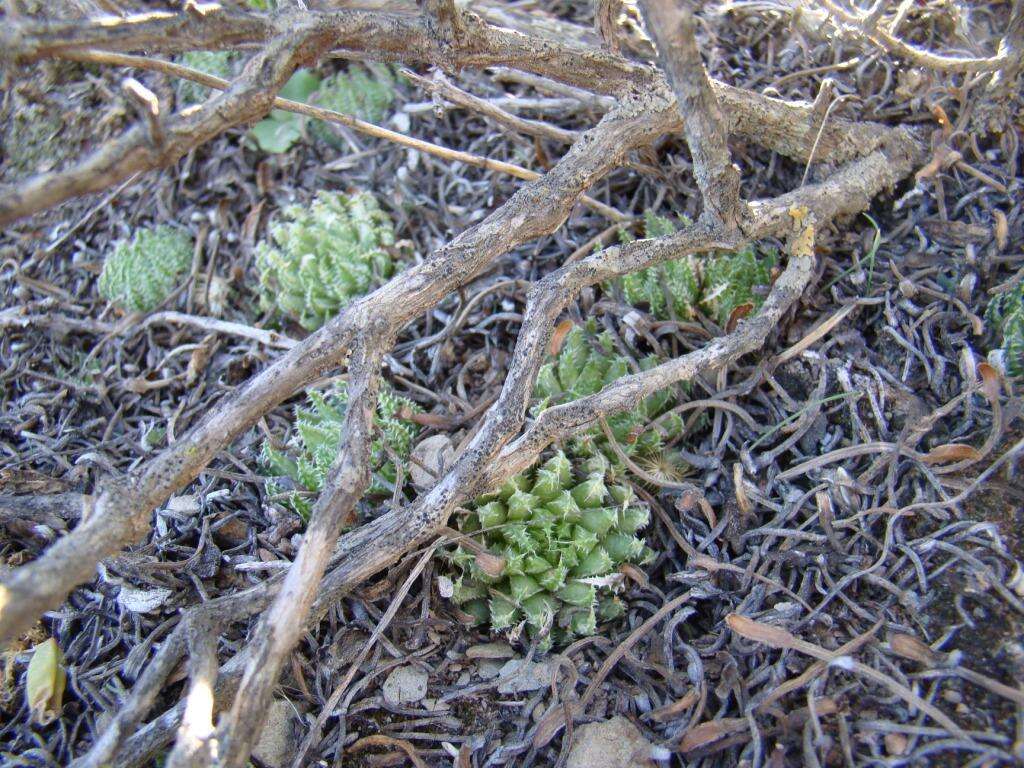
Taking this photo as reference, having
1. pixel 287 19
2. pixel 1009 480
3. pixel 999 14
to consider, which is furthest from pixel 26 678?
pixel 999 14

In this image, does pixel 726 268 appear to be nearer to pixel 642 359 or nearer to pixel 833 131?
pixel 642 359

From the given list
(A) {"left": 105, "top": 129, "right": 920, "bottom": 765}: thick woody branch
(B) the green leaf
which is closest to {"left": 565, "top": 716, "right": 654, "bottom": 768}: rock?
(A) {"left": 105, "top": 129, "right": 920, "bottom": 765}: thick woody branch

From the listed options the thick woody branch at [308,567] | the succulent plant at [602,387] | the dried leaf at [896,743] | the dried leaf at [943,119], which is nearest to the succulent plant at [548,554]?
the succulent plant at [602,387]

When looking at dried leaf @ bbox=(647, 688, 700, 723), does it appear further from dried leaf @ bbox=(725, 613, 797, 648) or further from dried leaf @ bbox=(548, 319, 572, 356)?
dried leaf @ bbox=(548, 319, 572, 356)

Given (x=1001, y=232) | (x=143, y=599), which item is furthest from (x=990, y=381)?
(x=143, y=599)

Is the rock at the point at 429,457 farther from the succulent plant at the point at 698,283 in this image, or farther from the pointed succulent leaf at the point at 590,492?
the succulent plant at the point at 698,283

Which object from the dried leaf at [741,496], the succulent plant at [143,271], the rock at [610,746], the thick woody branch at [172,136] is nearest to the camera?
the thick woody branch at [172,136]

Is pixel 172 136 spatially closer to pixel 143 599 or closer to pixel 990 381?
pixel 143 599
